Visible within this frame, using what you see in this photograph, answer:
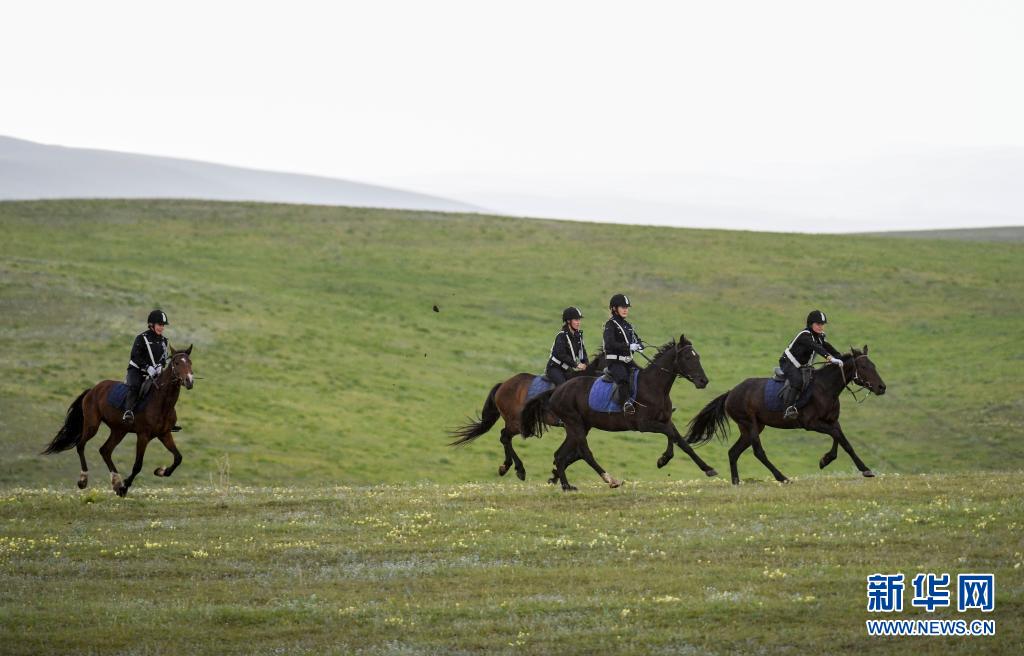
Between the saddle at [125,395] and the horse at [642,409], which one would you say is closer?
the horse at [642,409]

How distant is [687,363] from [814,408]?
322 centimetres

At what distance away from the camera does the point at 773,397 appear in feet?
83.5

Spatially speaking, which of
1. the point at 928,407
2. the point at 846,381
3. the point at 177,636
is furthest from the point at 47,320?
the point at 177,636

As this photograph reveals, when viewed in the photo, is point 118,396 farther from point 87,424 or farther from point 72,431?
point 72,431

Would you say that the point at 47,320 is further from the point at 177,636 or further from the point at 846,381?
the point at 177,636

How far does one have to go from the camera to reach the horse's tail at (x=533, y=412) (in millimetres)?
25547

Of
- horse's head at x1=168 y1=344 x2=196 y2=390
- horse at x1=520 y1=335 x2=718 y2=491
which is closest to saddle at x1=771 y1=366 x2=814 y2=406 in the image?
horse at x1=520 y1=335 x2=718 y2=491

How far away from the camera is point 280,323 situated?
59812 millimetres

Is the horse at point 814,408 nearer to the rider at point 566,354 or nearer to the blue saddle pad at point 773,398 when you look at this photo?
the blue saddle pad at point 773,398

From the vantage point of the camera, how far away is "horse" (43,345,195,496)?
24.2m

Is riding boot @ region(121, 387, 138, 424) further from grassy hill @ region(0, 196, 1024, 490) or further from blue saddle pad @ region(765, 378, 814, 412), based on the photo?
grassy hill @ region(0, 196, 1024, 490)

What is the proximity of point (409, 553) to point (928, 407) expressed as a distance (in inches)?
1434

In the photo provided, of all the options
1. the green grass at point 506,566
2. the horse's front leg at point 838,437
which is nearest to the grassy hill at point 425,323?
the horse's front leg at point 838,437

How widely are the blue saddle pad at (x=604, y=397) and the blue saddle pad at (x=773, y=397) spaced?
3015 millimetres
